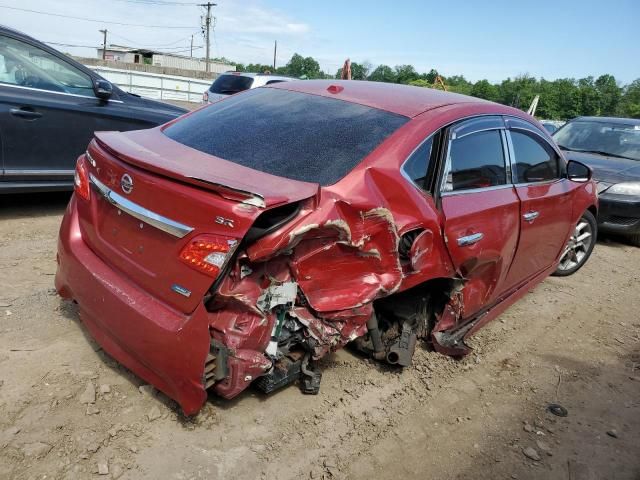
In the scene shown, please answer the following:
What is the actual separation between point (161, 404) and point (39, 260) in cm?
218

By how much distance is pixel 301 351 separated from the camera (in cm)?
267

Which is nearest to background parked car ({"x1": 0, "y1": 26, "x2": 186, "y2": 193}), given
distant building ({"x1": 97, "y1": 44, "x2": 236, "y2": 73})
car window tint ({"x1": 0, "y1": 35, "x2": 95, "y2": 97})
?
car window tint ({"x1": 0, "y1": 35, "x2": 95, "y2": 97})

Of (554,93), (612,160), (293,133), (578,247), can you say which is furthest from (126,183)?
(554,93)

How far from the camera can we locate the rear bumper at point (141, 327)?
217cm

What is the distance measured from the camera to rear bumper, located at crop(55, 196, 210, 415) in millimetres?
2166

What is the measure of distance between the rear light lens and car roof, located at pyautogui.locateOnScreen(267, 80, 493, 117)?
1436mm

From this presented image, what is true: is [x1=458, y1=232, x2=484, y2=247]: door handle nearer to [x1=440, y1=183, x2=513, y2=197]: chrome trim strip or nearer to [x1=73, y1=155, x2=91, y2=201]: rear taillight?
[x1=440, y1=183, x2=513, y2=197]: chrome trim strip

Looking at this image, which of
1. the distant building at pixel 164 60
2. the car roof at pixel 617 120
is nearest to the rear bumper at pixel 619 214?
the car roof at pixel 617 120

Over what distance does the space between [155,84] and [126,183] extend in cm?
2481

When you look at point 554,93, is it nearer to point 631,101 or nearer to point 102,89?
point 631,101

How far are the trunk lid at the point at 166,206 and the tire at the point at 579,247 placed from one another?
411 centimetres

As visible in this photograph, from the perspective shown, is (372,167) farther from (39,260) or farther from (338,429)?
(39,260)

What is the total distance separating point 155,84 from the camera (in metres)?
25.1

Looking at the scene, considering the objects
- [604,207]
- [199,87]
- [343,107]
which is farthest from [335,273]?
[199,87]
